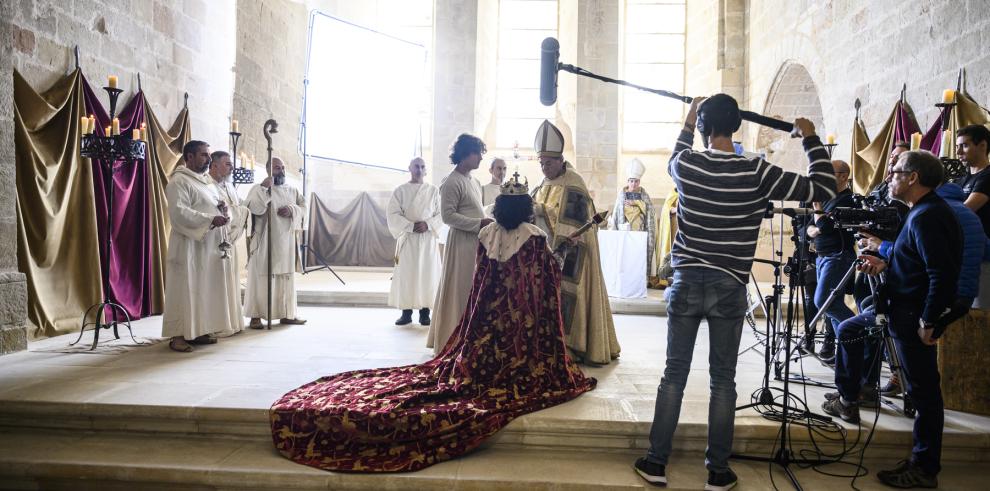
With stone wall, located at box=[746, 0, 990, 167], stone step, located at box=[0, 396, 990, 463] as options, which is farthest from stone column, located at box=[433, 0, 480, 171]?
stone step, located at box=[0, 396, 990, 463]

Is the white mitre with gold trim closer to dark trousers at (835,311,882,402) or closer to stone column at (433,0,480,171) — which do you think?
dark trousers at (835,311,882,402)

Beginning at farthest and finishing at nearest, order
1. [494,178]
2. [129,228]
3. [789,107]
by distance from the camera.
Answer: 1. [789,107]
2. [494,178]
3. [129,228]

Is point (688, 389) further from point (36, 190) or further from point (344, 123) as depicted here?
point (344, 123)

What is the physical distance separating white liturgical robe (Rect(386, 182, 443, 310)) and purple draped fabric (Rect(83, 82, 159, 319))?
2455 mm

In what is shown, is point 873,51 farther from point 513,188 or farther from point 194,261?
point 194,261

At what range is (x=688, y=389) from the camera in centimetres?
371

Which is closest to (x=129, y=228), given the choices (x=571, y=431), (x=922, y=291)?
(x=571, y=431)

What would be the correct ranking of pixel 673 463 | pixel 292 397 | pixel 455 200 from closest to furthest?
pixel 673 463, pixel 292 397, pixel 455 200

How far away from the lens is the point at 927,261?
2.57m

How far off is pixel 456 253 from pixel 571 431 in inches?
68.0

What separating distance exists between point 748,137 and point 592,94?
2.74 meters

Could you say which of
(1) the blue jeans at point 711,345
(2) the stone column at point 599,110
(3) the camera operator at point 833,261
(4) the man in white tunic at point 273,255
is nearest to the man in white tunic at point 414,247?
(4) the man in white tunic at point 273,255

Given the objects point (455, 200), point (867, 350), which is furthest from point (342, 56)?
point (867, 350)

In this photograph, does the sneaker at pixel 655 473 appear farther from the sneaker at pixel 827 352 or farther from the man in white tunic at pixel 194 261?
the man in white tunic at pixel 194 261
